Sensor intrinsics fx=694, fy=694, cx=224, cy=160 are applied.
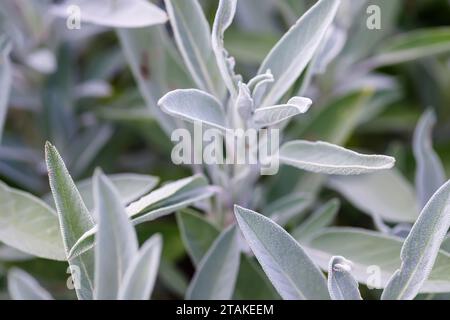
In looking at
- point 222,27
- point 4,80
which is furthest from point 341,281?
point 4,80

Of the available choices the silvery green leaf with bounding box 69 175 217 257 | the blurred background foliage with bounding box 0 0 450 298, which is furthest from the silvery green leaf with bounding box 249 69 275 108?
the blurred background foliage with bounding box 0 0 450 298

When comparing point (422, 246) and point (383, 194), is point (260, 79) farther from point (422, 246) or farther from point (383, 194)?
point (383, 194)

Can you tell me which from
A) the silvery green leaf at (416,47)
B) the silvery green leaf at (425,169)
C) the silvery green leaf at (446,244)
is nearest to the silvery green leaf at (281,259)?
the silvery green leaf at (446,244)

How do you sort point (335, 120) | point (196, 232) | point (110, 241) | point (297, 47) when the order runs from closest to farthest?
point (110, 241) → point (297, 47) → point (196, 232) → point (335, 120)

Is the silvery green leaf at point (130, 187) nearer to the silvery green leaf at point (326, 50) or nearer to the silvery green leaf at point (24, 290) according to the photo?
the silvery green leaf at point (24, 290)

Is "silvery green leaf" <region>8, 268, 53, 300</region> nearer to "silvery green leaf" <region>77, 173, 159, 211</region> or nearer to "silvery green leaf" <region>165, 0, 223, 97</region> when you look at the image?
"silvery green leaf" <region>77, 173, 159, 211</region>

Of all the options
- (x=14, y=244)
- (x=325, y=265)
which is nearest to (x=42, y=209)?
(x=14, y=244)
